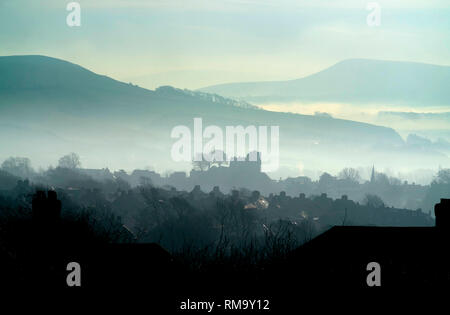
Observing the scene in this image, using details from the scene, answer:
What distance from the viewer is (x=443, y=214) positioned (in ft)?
124

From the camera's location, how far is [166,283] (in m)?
39.1

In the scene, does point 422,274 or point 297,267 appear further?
point 297,267

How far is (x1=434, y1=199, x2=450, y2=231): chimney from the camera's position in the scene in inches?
1469

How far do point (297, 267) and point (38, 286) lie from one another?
12.0m

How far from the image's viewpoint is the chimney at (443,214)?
3731cm

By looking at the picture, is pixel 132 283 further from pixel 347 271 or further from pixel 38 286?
pixel 347 271
